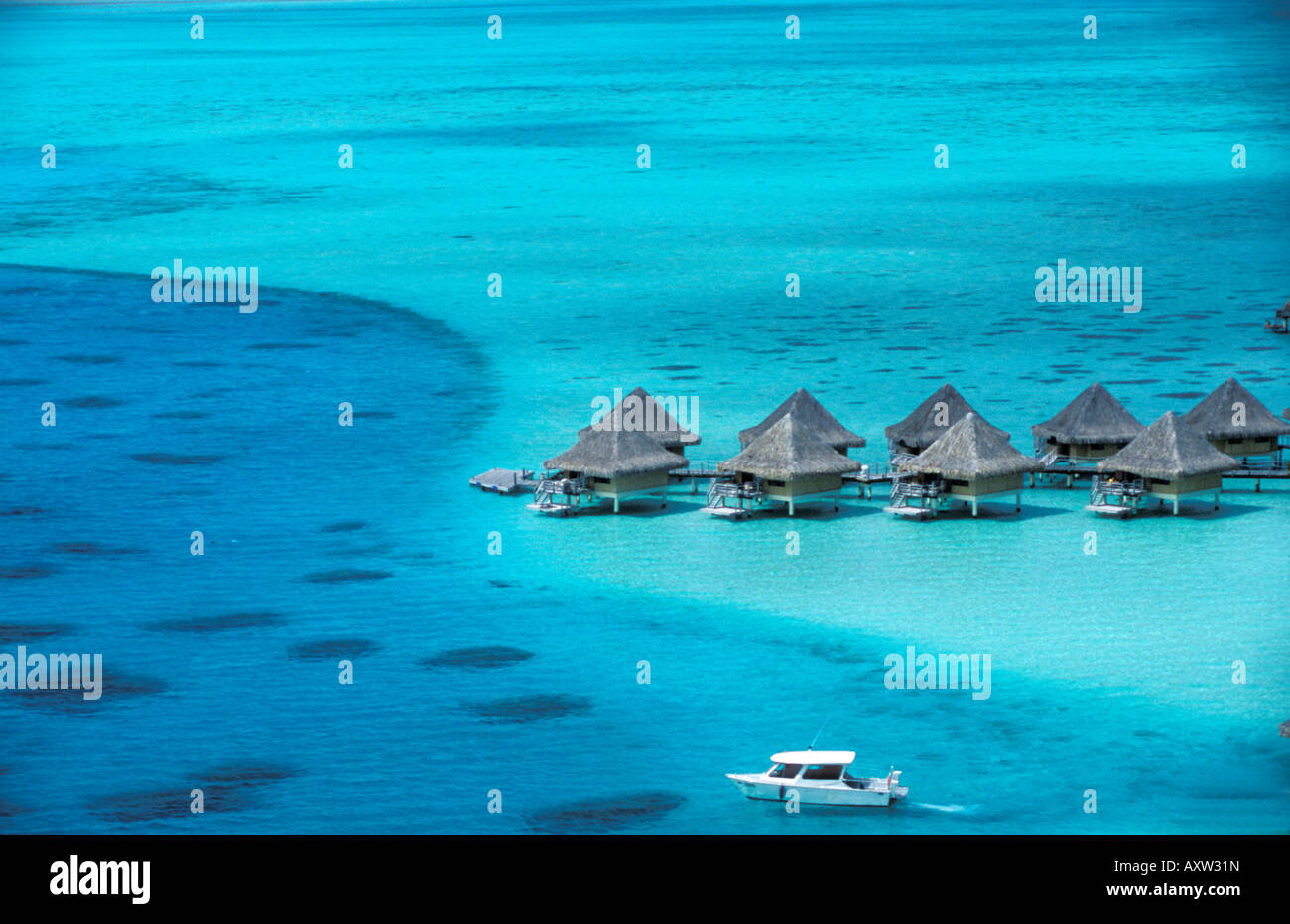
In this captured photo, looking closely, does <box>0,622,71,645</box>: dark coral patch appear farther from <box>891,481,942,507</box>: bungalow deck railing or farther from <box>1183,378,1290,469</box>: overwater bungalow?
<box>1183,378,1290,469</box>: overwater bungalow

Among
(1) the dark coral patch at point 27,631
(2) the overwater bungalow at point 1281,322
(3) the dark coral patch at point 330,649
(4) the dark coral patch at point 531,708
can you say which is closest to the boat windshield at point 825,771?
(4) the dark coral patch at point 531,708

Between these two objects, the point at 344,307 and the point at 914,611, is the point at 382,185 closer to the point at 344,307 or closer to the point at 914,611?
the point at 344,307

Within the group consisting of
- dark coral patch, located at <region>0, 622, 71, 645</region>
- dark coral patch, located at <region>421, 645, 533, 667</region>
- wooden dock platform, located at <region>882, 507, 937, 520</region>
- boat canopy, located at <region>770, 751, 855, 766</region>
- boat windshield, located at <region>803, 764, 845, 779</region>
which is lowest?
boat windshield, located at <region>803, 764, 845, 779</region>

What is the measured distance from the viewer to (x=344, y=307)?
8800cm

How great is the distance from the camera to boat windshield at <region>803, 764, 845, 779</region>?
32938mm

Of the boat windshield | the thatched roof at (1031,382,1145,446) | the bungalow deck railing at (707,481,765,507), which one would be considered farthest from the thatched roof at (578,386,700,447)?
the boat windshield

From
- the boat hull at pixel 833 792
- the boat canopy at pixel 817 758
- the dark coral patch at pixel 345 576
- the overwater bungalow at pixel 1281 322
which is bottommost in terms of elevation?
the boat hull at pixel 833 792

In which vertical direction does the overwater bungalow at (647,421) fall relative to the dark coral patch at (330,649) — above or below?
above

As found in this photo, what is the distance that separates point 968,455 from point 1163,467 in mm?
4730

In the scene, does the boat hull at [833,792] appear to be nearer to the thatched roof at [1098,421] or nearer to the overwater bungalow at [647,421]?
the overwater bungalow at [647,421]

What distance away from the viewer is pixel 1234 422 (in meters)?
52.0

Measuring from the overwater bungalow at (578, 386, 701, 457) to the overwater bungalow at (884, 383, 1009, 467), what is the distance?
5.48 m

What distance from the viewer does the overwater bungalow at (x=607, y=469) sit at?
4994 centimetres

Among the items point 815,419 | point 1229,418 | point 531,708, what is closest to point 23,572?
point 531,708
